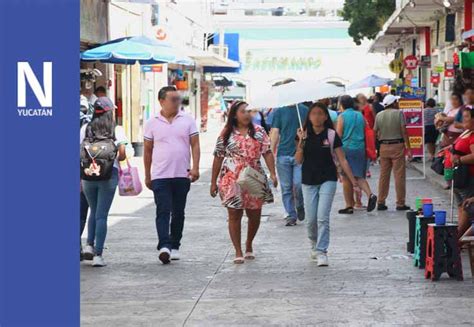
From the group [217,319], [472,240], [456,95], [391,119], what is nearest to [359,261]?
[472,240]

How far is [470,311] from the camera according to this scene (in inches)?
345

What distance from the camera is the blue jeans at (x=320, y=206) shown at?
37.5ft

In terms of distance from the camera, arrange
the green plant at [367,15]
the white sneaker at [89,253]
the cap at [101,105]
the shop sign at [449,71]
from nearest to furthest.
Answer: the cap at [101,105] → the white sneaker at [89,253] → the shop sign at [449,71] → the green plant at [367,15]

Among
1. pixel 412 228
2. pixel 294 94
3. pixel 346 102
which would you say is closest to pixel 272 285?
pixel 412 228

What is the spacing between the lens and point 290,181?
14.9 metres

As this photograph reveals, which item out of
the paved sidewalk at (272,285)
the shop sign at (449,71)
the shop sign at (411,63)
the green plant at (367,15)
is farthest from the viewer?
the green plant at (367,15)

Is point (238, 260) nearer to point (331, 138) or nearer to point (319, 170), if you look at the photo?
point (319, 170)

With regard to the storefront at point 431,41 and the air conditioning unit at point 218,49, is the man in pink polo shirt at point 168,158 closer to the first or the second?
the storefront at point 431,41

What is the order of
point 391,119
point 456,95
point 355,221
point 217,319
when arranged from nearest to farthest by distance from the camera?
point 217,319 → point 355,221 → point 391,119 → point 456,95
